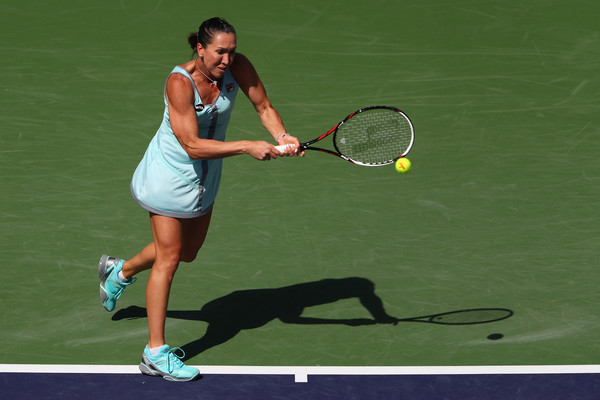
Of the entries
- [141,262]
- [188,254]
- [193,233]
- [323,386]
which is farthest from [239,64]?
[323,386]

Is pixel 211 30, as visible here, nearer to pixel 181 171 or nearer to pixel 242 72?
pixel 242 72

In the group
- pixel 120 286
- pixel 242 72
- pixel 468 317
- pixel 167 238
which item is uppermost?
pixel 242 72

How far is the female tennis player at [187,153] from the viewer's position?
5.93 m

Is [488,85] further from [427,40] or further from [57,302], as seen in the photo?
[57,302]

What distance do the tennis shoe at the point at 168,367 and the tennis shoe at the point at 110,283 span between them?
2.77 ft

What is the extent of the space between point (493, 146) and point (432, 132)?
23.8 inches

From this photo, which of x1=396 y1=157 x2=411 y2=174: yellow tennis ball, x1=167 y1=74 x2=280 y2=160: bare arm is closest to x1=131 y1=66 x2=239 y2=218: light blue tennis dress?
x1=167 y1=74 x2=280 y2=160: bare arm

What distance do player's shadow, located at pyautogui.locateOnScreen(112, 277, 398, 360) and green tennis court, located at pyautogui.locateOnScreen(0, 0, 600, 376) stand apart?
4cm

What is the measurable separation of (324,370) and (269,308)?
3.19 feet

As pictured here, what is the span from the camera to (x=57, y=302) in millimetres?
7098

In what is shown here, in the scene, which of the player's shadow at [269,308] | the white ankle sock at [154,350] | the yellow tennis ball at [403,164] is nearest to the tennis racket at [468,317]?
the player's shadow at [269,308]

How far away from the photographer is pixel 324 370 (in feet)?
20.5

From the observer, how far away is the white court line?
244 inches

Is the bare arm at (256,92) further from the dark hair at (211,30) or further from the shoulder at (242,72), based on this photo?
the dark hair at (211,30)
